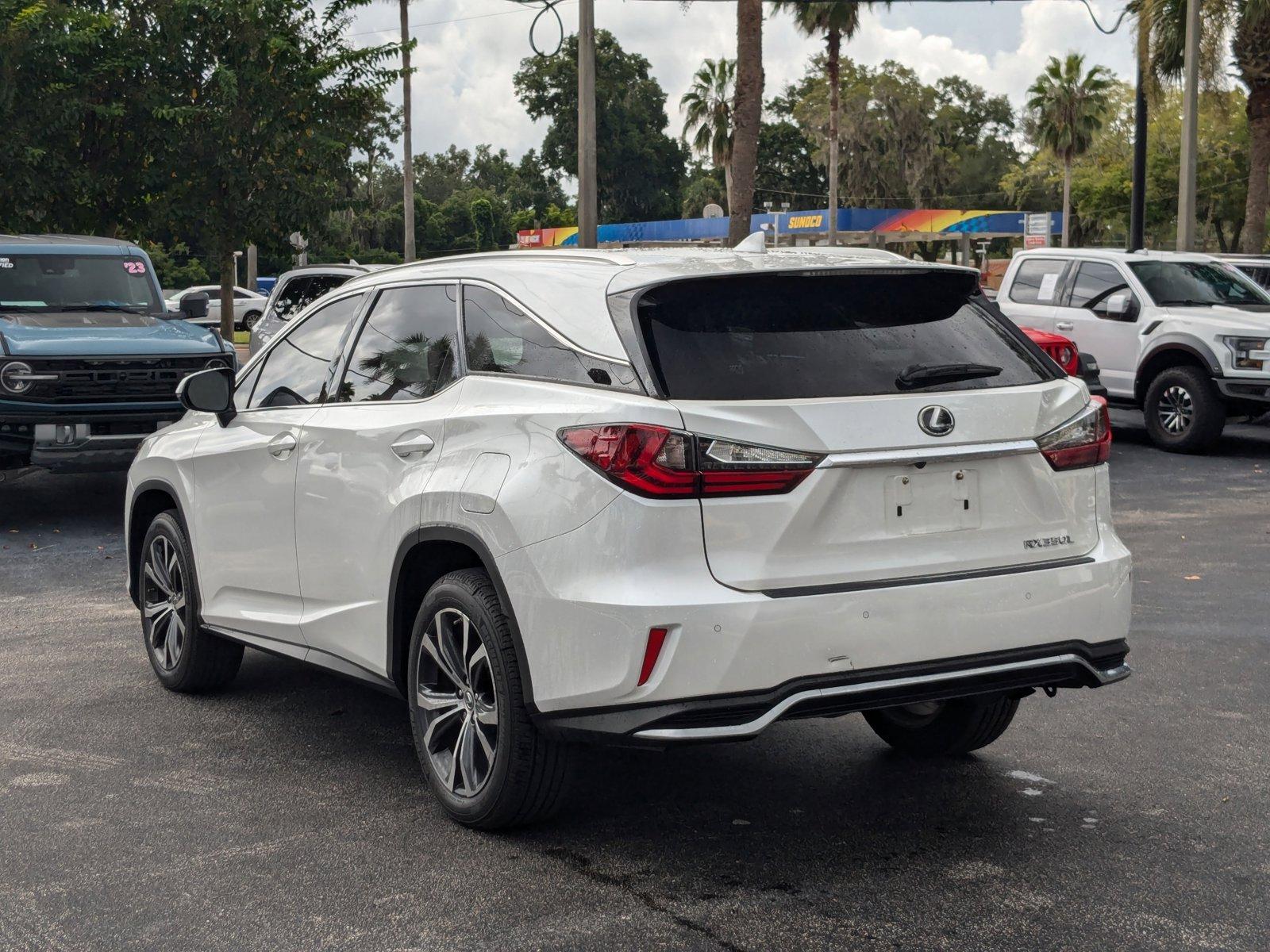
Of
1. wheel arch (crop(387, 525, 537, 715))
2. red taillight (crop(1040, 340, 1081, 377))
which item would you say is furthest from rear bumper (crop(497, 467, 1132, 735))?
red taillight (crop(1040, 340, 1081, 377))

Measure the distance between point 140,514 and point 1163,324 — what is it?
11.6m

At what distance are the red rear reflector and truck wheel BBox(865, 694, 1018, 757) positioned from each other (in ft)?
4.62

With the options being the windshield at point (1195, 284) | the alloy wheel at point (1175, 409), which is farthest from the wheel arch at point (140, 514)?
the windshield at point (1195, 284)

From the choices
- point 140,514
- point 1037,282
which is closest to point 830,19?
point 1037,282

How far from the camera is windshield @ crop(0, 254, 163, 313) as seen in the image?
1299cm

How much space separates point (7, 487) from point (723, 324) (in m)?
11.0

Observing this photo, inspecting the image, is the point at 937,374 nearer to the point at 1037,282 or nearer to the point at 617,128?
the point at 1037,282

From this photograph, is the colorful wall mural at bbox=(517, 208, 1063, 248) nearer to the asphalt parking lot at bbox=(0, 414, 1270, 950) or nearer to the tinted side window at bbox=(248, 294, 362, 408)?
the tinted side window at bbox=(248, 294, 362, 408)

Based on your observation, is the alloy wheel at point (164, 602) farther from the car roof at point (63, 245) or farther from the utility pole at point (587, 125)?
the utility pole at point (587, 125)

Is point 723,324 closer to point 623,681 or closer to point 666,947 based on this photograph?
point 623,681

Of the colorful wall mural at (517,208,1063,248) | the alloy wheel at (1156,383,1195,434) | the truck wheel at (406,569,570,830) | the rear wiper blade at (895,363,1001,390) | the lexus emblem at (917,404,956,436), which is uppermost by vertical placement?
the colorful wall mural at (517,208,1063,248)

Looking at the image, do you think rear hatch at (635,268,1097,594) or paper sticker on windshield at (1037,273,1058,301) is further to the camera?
paper sticker on windshield at (1037,273,1058,301)

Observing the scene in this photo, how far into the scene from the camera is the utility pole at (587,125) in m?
20.9

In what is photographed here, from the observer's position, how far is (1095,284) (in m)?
16.4
